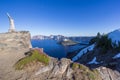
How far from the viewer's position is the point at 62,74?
23844mm

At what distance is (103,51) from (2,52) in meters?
46.1

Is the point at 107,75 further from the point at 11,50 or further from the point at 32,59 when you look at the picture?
the point at 11,50

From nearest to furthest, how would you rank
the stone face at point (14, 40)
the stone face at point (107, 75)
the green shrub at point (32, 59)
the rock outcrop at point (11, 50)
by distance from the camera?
the rock outcrop at point (11, 50) < the green shrub at point (32, 59) < the stone face at point (107, 75) < the stone face at point (14, 40)

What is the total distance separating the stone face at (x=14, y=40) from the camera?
3516cm

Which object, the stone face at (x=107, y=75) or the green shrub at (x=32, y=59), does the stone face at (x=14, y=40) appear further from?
the stone face at (x=107, y=75)

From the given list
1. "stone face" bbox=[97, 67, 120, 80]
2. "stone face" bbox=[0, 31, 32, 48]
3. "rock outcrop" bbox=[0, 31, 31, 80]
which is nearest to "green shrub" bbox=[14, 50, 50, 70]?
"rock outcrop" bbox=[0, 31, 31, 80]

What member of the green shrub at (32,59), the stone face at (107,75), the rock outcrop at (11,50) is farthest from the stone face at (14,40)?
the stone face at (107,75)

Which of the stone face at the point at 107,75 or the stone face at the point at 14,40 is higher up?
the stone face at the point at 14,40

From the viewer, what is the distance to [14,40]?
3753cm

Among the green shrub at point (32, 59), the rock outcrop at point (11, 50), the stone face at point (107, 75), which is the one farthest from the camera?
the stone face at point (107, 75)

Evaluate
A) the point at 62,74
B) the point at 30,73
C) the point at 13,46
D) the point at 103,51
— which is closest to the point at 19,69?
the point at 30,73

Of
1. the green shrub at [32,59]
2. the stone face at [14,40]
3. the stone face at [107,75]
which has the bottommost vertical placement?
the stone face at [107,75]

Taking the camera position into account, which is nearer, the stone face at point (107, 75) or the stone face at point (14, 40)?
the stone face at point (107, 75)

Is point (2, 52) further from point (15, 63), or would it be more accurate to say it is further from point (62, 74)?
point (62, 74)
